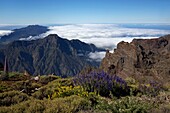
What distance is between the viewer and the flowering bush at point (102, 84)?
10016 mm

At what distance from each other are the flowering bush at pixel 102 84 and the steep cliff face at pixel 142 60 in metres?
22.4

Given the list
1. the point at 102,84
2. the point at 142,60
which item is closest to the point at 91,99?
the point at 102,84

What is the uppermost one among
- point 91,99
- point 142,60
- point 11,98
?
point 11,98

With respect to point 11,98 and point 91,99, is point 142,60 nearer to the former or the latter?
point 91,99

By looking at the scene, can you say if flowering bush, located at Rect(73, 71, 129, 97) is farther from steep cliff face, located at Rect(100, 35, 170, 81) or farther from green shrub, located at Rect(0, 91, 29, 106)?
steep cliff face, located at Rect(100, 35, 170, 81)

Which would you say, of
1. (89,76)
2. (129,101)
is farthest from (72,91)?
(129,101)

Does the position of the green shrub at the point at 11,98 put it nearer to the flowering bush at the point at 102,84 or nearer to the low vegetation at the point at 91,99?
the low vegetation at the point at 91,99

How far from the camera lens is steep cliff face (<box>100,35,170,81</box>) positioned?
123ft

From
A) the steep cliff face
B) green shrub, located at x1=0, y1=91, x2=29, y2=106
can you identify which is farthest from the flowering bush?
the steep cliff face

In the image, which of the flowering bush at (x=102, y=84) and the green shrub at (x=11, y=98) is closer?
the green shrub at (x=11, y=98)

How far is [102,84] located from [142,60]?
3531 cm

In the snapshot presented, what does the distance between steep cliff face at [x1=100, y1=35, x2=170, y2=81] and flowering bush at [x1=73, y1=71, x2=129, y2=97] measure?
22.4 metres

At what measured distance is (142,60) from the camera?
4419 centimetres

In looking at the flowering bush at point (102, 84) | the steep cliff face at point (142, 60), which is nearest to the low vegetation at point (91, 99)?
the flowering bush at point (102, 84)
